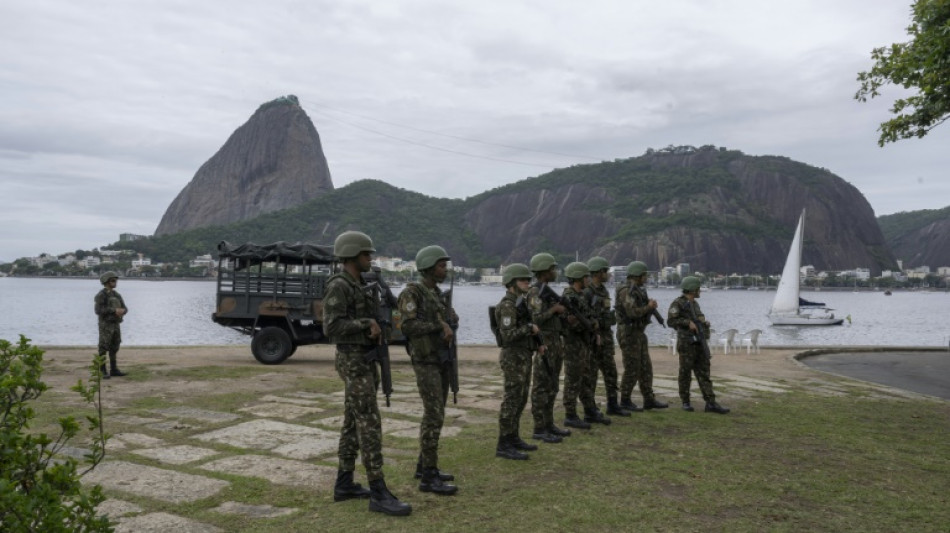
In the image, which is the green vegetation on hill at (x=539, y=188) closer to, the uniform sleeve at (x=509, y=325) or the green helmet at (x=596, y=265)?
the green helmet at (x=596, y=265)

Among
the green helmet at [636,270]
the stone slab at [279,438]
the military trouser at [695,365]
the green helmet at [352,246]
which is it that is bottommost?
the stone slab at [279,438]

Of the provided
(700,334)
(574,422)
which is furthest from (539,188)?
(574,422)

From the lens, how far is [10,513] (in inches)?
87.6

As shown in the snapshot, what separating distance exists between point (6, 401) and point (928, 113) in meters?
11.6

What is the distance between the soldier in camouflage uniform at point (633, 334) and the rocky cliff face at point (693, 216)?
14382cm

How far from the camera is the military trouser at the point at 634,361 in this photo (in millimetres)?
8695

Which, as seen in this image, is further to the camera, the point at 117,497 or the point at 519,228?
the point at 519,228

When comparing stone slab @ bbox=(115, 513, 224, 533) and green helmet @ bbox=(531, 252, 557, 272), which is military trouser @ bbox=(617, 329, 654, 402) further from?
stone slab @ bbox=(115, 513, 224, 533)

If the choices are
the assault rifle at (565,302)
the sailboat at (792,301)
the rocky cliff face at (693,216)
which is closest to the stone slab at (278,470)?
the assault rifle at (565,302)

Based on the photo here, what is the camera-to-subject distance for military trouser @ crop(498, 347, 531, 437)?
20.0ft

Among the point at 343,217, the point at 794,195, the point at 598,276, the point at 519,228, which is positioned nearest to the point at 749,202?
the point at 794,195

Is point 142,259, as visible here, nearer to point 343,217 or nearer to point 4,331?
point 343,217

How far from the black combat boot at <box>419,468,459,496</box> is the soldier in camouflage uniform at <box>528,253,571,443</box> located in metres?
1.78

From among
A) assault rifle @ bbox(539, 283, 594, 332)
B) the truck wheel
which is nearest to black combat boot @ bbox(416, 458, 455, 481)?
assault rifle @ bbox(539, 283, 594, 332)
